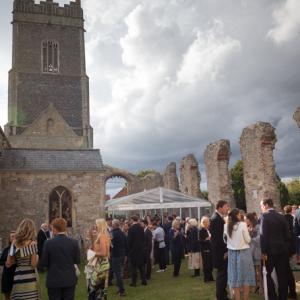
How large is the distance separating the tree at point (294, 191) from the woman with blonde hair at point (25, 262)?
40.3 meters

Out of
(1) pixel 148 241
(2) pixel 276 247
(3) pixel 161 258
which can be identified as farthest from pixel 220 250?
(3) pixel 161 258

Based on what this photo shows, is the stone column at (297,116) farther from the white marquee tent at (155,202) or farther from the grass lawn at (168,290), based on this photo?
the grass lawn at (168,290)

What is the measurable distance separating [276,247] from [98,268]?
10.2 feet

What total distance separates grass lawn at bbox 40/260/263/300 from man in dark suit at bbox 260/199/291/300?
1.40 m

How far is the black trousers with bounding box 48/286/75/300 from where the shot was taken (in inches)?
191

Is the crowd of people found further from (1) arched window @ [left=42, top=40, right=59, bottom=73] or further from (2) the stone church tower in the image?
(1) arched window @ [left=42, top=40, right=59, bottom=73]

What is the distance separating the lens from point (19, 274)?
5023 mm

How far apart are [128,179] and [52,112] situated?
9.65 metres

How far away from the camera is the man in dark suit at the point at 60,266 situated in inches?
191

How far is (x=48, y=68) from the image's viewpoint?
41.8 metres

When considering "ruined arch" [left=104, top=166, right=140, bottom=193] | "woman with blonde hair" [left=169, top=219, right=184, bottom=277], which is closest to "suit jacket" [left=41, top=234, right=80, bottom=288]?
"woman with blonde hair" [left=169, top=219, right=184, bottom=277]

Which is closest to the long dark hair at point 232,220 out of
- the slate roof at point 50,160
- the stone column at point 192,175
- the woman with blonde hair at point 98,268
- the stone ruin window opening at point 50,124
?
the woman with blonde hair at point 98,268

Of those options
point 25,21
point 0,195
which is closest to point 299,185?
point 25,21

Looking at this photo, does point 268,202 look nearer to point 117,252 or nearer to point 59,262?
point 59,262
